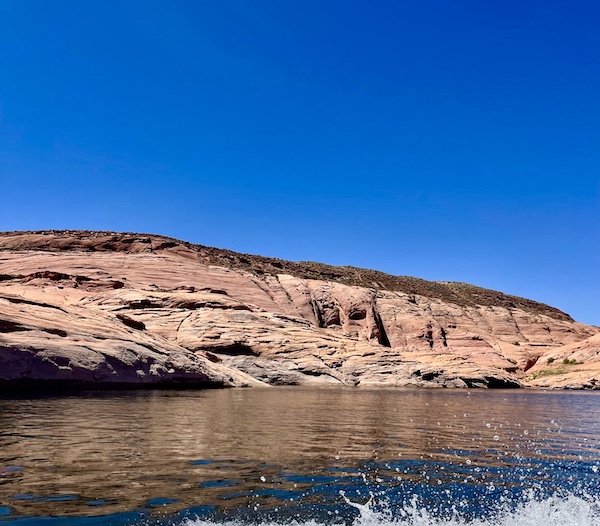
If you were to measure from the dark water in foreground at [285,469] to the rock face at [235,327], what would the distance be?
10229 mm

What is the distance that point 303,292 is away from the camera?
7150cm

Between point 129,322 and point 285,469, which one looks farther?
point 129,322

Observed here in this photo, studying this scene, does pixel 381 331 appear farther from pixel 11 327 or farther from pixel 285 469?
pixel 285 469

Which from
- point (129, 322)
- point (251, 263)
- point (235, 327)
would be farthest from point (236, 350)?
point (251, 263)

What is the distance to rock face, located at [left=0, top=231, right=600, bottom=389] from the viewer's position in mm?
27594

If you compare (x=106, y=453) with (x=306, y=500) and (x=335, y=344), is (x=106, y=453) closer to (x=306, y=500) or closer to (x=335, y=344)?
(x=306, y=500)

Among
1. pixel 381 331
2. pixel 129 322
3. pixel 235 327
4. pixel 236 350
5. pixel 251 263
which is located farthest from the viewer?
pixel 251 263

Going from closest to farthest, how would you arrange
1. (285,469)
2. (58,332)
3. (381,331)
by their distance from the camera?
(285,469) < (58,332) < (381,331)

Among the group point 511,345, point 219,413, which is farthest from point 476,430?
point 511,345

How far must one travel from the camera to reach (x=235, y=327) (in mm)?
44156

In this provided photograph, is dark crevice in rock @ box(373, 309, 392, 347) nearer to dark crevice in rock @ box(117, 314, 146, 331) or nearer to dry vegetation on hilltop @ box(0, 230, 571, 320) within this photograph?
dry vegetation on hilltop @ box(0, 230, 571, 320)

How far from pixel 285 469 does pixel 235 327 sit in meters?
35.2

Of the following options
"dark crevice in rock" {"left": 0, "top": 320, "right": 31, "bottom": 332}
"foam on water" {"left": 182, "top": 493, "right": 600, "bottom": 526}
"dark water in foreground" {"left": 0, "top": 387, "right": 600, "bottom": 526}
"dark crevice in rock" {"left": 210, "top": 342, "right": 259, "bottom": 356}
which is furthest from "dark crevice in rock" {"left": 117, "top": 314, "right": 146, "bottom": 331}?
"foam on water" {"left": 182, "top": 493, "right": 600, "bottom": 526}

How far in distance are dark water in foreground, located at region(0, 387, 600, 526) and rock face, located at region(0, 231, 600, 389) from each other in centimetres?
1023
